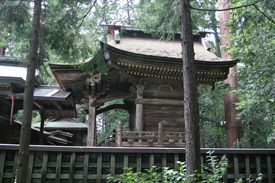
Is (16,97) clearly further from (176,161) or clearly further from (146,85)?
(176,161)

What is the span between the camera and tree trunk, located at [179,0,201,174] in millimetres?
4387

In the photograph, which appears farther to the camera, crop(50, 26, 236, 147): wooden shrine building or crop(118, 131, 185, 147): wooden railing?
crop(50, 26, 236, 147): wooden shrine building

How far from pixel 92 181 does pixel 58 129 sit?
14.1m

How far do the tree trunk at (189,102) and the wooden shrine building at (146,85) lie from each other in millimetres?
4532

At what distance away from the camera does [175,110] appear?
37.0 ft

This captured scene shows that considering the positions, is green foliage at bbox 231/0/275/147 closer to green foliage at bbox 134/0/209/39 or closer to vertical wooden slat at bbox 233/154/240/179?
green foliage at bbox 134/0/209/39

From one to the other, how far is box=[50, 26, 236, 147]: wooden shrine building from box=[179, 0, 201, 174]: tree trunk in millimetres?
4532

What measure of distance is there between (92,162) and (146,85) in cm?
634

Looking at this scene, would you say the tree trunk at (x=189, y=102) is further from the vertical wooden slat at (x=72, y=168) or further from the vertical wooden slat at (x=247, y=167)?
the vertical wooden slat at (x=72, y=168)

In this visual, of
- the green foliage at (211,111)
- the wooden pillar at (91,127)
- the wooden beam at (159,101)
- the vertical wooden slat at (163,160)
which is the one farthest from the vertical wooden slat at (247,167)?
the green foliage at (211,111)

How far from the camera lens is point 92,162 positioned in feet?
16.9

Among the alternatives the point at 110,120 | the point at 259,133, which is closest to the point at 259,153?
the point at 259,133

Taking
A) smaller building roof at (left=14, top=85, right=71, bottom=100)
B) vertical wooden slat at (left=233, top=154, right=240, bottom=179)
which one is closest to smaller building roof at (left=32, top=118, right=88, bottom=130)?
smaller building roof at (left=14, top=85, right=71, bottom=100)

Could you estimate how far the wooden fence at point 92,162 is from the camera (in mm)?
4953
